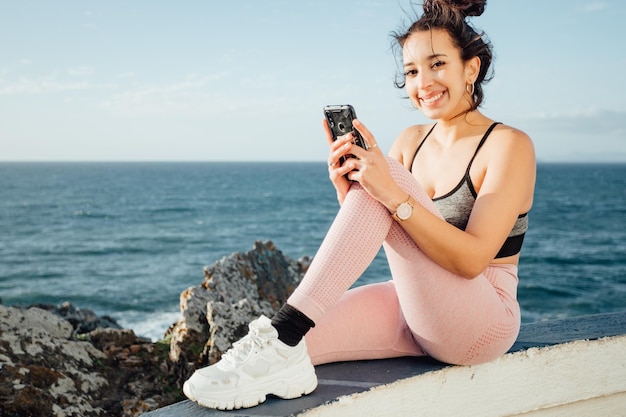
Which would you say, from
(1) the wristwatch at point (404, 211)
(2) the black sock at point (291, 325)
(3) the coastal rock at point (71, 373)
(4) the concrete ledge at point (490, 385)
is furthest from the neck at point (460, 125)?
(3) the coastal rock at point (71, 373)

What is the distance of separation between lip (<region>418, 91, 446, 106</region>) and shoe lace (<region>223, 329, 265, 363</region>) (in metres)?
1.18

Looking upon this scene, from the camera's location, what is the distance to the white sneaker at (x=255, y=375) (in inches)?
70.6

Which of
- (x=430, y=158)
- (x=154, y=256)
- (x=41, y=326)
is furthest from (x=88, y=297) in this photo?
(x=430, y=158)

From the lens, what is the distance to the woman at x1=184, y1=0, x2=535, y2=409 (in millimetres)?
1823

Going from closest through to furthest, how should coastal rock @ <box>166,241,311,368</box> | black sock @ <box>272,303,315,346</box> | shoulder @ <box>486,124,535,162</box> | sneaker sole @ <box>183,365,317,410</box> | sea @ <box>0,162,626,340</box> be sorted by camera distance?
1. sneaker sole @ <box>183,365,317,410</box>
2. black sock @ <box>272,303,315,346</box>
3. shoulder @ <box>486,124,535,162</box>
4. coastal rock @ <box>166,241,311,368</box>
5. sea @ <box>0,162,626,340</box>

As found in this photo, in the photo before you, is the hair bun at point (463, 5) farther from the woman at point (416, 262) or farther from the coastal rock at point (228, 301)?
the coastal rock at point (228, 301)

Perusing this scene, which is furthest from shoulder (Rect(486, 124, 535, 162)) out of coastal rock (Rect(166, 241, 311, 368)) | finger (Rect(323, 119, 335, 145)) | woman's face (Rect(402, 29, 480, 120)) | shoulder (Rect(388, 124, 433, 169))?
coastal rock (Rect(166, 241, 311, 368))

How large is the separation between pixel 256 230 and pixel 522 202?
126 feet

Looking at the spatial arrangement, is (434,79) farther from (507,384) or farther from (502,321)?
(507,384)

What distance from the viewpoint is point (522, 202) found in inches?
81.8

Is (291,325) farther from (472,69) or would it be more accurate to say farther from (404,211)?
(472,69)

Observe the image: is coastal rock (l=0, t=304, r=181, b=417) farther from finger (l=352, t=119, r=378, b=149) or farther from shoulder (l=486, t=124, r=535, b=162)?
shoulder (l=486, t=124, r=535, b=162)

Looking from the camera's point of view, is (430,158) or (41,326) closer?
(430,158)

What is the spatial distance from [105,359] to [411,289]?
7.31 ft
